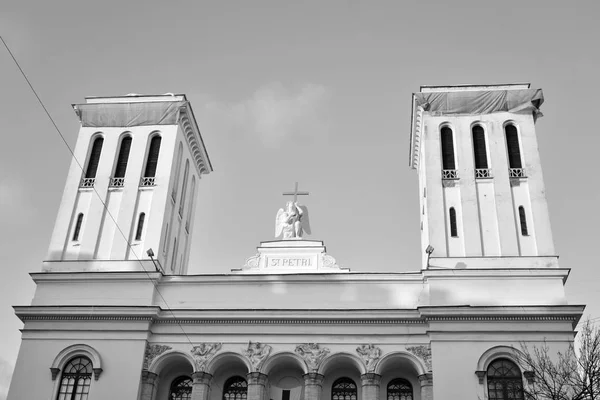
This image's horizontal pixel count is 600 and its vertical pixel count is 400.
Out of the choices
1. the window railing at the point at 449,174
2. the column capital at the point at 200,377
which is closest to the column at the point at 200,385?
the column capital at the point at 200,377

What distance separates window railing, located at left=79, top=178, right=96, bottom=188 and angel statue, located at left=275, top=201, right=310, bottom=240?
819 centimetres

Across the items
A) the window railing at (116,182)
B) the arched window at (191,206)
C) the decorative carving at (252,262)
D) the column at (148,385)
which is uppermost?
the arched window at (191,206)

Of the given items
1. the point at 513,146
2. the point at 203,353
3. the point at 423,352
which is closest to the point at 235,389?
the point at 203,353

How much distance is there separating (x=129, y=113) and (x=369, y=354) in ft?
51.3

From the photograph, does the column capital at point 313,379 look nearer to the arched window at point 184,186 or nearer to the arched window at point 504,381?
the arched window at point 504,381

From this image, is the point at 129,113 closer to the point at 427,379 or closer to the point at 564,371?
the point at 427,379

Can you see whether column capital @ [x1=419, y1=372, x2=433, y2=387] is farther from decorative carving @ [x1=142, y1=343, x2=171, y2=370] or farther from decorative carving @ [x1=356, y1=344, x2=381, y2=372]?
decorative carving @ [x1=142, y1=343, x2=171, y2=370]

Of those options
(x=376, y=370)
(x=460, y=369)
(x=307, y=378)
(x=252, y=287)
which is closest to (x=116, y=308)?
(x=252, y=287)

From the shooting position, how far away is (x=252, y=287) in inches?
1174

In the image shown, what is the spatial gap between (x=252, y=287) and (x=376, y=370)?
5.90 m

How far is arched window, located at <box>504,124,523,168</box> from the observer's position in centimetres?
3161

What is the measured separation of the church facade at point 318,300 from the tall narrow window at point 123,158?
0.20 metres

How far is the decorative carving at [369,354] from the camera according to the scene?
27.4 meters

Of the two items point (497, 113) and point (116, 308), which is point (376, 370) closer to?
point (116, 308)
